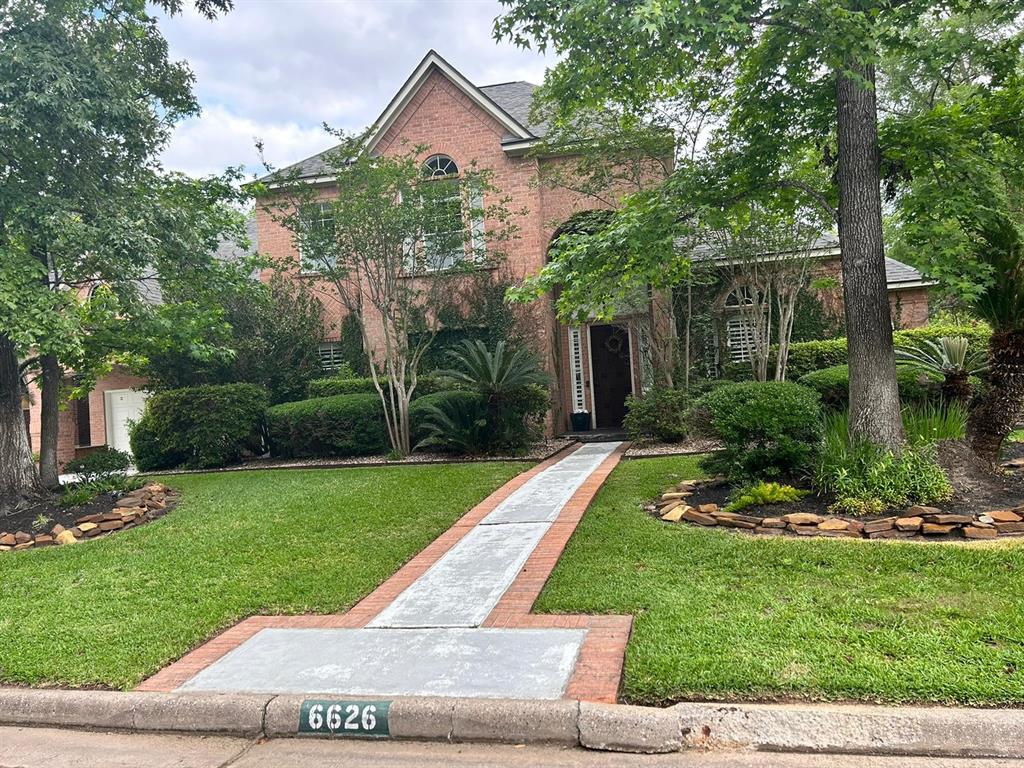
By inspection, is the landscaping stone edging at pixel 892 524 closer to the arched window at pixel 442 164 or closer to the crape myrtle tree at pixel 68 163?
the crape myrtle tree at pixel 68 163

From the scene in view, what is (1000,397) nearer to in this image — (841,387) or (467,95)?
(841,387)

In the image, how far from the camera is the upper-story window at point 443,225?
13.1 meters

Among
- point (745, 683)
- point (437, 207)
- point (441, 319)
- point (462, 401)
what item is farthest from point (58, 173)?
point (745, 683)

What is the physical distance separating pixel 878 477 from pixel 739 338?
9949 millimetres

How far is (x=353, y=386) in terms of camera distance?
15.4m

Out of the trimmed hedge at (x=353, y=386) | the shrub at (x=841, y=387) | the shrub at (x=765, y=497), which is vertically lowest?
the shrub at (x=765, y=497)

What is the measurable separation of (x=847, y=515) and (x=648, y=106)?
8.24 metres

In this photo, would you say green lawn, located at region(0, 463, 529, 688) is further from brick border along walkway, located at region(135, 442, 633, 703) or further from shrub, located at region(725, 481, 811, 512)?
shrub, located at region(725, 481, 811, 512)

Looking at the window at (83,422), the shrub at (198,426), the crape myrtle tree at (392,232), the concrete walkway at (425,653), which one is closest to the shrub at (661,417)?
the crape myrtle tree at (392,232)

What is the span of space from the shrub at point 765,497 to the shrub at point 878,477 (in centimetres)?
32

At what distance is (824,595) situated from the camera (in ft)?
15.8

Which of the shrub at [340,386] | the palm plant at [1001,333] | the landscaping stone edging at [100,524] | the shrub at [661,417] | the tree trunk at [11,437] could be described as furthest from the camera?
the shrub at [340,386]

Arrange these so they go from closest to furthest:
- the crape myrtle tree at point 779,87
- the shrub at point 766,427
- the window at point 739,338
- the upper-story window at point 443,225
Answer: the crape myrtle tree at point 779,87 → the shrub at point 766,427 → the upper-story window at point 443,225 → the window at point 739,338

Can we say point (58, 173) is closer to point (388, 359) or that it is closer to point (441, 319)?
point (388, 359)
